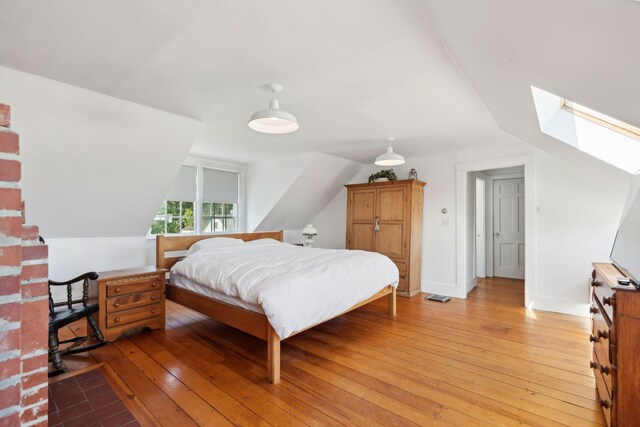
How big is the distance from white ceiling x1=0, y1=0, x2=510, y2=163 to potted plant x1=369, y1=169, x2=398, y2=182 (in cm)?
179

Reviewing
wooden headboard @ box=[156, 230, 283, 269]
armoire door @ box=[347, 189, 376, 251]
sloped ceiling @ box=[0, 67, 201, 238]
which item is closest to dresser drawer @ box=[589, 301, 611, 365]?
armoire door @ box=[347, 189, 376, 251]

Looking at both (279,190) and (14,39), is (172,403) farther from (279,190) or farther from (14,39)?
(279,190)

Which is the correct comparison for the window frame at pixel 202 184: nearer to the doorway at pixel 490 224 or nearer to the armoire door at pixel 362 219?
the armoire door at pixel 362 219

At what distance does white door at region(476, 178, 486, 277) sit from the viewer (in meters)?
5.97

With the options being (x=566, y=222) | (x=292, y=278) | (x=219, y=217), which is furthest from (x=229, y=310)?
(x=566, y=222)

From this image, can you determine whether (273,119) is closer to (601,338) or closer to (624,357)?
(624,357)

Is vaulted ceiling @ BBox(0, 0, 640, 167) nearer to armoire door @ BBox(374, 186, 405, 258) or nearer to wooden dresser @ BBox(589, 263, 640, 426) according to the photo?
wooden dresser @ BBox(589, 263, 640, 426)

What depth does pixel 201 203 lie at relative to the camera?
524 cm

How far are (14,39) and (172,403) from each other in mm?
2488

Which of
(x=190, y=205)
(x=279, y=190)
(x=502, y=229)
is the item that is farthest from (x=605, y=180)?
(x=190, y=205)

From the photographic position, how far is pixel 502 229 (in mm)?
6152

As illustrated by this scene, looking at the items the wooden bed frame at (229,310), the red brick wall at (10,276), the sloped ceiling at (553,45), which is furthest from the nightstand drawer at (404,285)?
the red brick wall at (10,276)

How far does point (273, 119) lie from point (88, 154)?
212cm

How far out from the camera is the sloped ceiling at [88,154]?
8.16 feet
